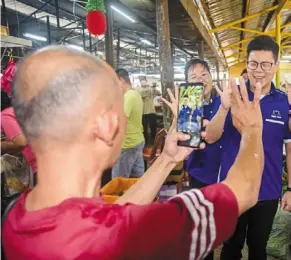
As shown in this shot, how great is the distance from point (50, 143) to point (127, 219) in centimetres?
26

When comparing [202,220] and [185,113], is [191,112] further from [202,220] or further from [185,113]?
[202,220]

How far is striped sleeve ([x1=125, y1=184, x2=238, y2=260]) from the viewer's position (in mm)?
718

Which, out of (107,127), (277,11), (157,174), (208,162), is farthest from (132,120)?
(277,11)

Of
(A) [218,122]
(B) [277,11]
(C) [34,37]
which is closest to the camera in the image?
(A) [218,122]

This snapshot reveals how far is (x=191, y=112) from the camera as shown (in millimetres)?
1383

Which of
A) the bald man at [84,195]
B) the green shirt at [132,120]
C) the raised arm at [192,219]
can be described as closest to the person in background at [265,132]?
the raised arm at [192,219]

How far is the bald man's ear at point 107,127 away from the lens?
79 cm

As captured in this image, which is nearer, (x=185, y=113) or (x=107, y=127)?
(x=107, y=127)

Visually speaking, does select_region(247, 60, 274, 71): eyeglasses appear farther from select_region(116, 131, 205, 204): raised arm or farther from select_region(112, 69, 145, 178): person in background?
select_region(112, 69, 145, 178): person in background

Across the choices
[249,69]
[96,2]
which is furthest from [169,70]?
[249,69]

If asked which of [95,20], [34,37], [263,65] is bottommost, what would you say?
[263,65]

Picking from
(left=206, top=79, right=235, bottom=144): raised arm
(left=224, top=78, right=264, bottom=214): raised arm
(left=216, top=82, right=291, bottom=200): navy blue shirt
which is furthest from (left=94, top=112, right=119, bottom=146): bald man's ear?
(left=216, top=82, right=291, bottom=200): navy blue shirt

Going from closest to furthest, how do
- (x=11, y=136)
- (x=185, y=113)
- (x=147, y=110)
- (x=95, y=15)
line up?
(x=185, y=113) → (x=11, y=136) → (x=95, y=15) → (x=147, y=110)

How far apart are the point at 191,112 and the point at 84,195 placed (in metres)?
0.72
